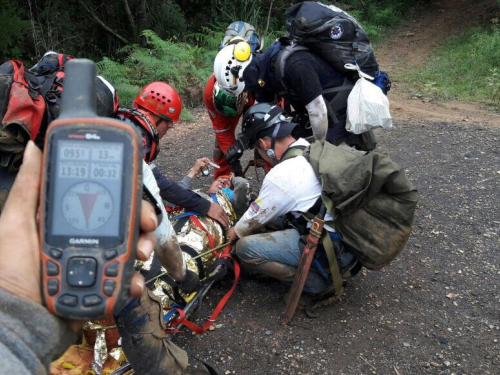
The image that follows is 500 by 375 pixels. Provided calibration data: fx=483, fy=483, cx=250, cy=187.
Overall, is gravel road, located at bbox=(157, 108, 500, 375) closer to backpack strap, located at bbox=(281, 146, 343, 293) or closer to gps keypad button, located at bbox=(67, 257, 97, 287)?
backpack strap, located at bbox=(281, 146, 343, 293)

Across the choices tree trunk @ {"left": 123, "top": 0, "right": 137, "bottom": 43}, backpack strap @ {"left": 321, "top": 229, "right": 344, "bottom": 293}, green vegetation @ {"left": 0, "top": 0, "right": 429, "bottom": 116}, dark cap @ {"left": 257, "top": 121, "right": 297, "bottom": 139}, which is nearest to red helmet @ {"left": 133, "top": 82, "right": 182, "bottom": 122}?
dark cap @ {"left": 257, "top": 121, "right": 297, "bottom": 139}

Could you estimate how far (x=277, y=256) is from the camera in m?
4.19

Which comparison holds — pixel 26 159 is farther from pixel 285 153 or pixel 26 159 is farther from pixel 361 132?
pixel 361 132

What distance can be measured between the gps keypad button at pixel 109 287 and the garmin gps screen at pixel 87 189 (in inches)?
7.5

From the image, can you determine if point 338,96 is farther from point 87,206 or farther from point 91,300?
point 91,300

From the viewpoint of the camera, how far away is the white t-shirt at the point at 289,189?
3.95m

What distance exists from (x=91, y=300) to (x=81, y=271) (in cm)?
12

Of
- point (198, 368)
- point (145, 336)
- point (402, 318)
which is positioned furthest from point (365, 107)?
point (145, 336)

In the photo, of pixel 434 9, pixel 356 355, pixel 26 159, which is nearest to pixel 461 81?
pixel 434 9

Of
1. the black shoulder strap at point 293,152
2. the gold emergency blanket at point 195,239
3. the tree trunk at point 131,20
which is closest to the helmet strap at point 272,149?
the black shoulder strap at point 293,152

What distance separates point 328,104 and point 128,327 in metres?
3.23

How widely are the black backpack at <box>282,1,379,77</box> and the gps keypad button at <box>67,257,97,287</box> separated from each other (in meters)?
3.83

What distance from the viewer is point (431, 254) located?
16.9 ft

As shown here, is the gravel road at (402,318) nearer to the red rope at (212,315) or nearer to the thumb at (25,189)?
the red rope at (212,315)
